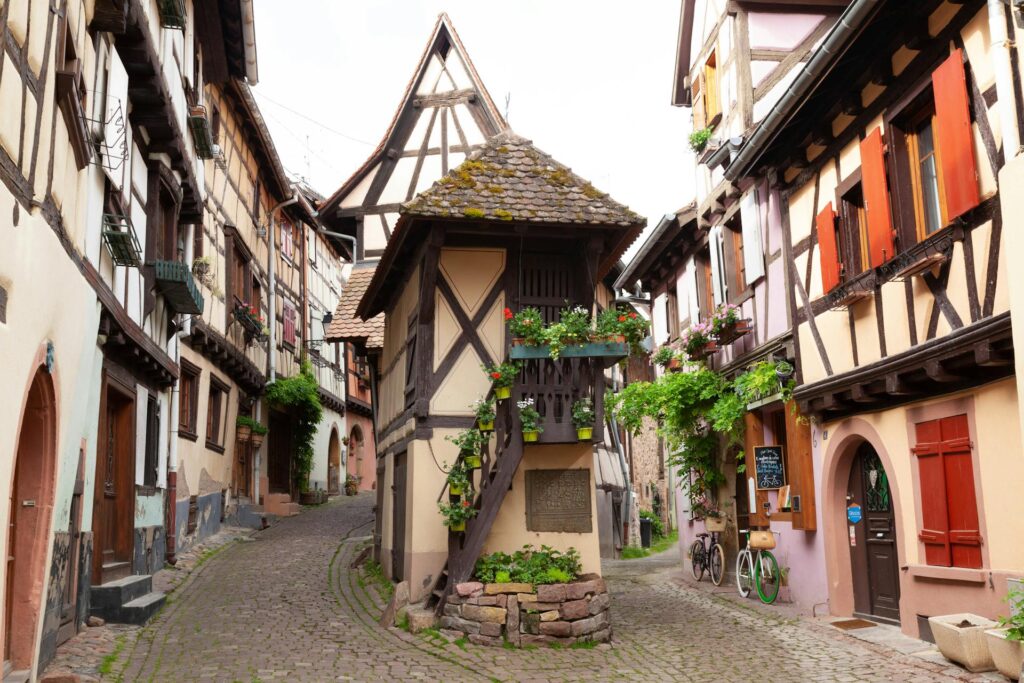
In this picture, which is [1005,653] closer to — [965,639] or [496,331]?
[965,639]

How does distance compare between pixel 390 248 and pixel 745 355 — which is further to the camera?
pixel 745 355

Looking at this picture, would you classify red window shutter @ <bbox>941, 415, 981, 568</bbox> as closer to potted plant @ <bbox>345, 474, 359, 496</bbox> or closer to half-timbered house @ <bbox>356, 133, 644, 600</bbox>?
half-timbered house @ <bbox>356, 133, 644, 600</bbox>

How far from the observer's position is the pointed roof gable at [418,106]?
1722 centimetres

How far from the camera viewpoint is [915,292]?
8.51 metres

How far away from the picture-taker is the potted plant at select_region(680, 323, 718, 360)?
1318cm

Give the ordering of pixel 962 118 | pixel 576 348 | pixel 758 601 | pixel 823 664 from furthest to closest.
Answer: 1. pixel 758 601
2. pixel 576 348
3. pixel 823 664
4. pixel 962 118

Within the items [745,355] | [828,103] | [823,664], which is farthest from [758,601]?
[828,103]

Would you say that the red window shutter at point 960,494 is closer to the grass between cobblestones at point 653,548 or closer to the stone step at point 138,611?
the stone step at point 138,611

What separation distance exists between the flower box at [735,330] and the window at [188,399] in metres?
8.09

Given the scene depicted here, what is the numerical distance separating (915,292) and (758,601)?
512cm

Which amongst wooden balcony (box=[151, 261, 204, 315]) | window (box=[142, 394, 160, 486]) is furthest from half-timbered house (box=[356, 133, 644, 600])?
window (box=[142, 394, 160, 486])

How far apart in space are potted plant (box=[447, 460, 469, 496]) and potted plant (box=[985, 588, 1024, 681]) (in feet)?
16.0

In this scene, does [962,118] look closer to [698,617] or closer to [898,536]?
[898,536]

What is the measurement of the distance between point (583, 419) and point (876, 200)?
3487mm
